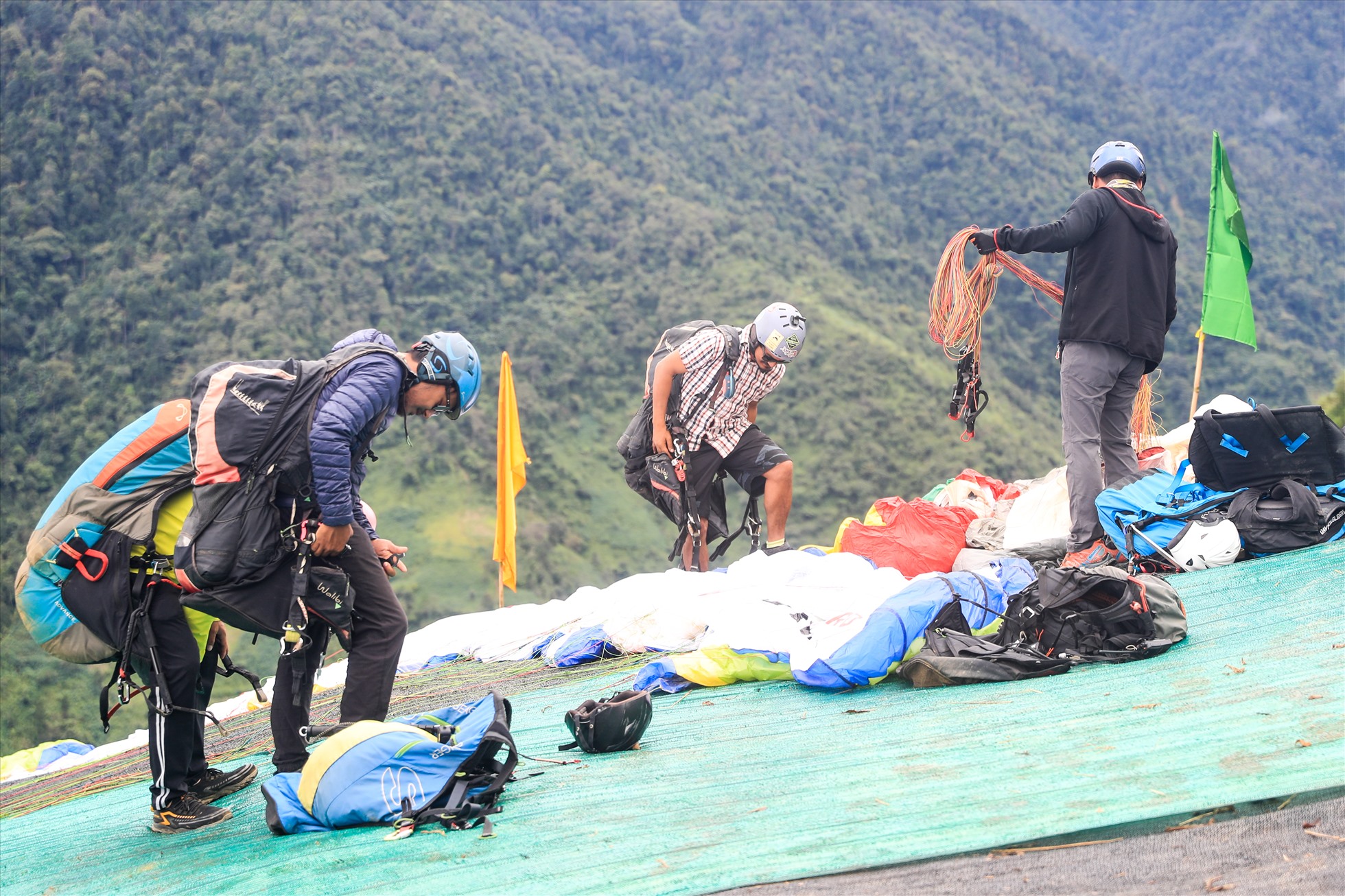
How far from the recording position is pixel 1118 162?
5.46 meters

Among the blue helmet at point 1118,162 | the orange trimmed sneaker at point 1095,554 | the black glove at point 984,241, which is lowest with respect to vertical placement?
the orange trimmed sneaker at point 1095,554

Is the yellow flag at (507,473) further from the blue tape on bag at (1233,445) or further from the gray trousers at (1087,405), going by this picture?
the blue tape on bag at (1233,445)

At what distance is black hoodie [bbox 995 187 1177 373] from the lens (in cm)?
535

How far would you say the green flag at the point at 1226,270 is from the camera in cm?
705

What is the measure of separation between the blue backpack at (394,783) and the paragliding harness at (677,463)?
344 cm

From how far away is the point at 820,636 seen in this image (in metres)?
4.27

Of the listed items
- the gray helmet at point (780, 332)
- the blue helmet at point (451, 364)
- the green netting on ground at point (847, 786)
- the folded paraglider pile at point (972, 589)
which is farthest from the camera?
the gray helmet at point (780, 332)

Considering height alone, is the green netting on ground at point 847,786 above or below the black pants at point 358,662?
below

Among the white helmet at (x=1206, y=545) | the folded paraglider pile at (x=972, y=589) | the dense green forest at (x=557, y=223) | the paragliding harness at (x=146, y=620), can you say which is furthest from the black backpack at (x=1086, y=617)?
the dense green forest at (x=557, y=223)

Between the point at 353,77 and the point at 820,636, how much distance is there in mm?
34859

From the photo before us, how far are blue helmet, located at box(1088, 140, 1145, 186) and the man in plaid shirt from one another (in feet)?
5.43

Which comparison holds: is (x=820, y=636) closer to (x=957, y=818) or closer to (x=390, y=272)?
(x=957, y=818)

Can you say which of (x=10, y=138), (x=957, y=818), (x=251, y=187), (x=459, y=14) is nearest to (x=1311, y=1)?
(x=459, y=14)

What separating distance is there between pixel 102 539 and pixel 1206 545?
4210 mm
